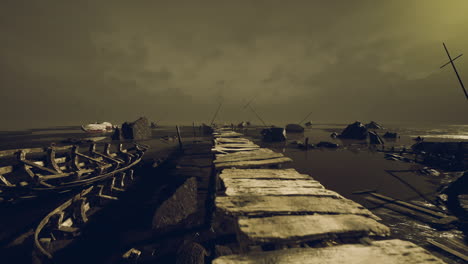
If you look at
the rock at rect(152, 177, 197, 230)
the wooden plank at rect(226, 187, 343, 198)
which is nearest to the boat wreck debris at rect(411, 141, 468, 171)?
the wooden plank at rect(226, 187, 343, 198)

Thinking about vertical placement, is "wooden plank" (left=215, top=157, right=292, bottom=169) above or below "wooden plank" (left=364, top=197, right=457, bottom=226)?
above

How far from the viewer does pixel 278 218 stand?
103 inches

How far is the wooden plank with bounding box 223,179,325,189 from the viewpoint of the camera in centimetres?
378

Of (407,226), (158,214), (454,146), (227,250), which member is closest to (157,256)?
(158,214)

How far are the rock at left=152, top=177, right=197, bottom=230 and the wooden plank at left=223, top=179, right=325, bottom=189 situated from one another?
9.96ft

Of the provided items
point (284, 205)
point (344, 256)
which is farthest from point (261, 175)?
point (344, 256)

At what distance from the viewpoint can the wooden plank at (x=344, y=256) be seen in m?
1.90

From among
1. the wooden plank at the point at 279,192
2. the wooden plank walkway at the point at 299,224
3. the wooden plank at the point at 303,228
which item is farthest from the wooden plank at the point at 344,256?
the wooden plank at the point at 279,192

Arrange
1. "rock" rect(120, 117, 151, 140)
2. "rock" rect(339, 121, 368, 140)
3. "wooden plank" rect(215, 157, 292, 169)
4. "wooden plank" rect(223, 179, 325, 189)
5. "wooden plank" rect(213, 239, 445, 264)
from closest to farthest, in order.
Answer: "wooden plank" rect(213, 239, 445, 264) → "wooden plank" rect(223, 179, 325, 189) → "wooden plank" rect(215, 157, 292, 169) → "rock" rect(339, 121, 368, 140) → "rock" rect(120, 117, 151, 140)

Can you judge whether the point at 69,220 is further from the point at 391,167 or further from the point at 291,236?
the point at 391,167

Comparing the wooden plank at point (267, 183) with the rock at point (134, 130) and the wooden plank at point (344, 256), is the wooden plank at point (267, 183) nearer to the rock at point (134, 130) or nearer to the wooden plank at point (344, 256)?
the wooden plank at point (344, 256)

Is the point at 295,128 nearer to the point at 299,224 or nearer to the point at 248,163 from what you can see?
the point at 248,163

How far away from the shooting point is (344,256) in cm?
196

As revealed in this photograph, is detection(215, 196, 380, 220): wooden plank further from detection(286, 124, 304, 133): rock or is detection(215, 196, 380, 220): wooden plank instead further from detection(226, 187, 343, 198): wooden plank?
detection(286, 124, 304, 133): rock
